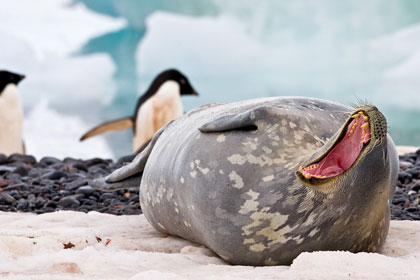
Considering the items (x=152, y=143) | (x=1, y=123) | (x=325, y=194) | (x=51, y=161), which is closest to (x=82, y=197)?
(x=152, y=143)

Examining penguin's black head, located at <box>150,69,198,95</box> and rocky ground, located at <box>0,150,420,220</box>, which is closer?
rocky ground, located at <box>0,150,420,220</box>

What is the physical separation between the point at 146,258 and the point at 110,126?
986cm

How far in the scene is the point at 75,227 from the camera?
11.8 feet

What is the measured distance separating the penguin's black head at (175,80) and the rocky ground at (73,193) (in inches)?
231

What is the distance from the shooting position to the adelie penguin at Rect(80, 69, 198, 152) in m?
11.3

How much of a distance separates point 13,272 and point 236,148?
39.4 inches

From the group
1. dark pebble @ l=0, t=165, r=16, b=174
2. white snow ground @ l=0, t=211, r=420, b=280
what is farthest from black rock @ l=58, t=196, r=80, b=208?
dark pebble @ l=0, t=165, r=16, b=174

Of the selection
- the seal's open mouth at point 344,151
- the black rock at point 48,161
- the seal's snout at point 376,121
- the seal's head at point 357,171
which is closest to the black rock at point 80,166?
the black rock at point 48,161

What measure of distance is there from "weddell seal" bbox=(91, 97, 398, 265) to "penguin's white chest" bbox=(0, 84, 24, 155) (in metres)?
8.45

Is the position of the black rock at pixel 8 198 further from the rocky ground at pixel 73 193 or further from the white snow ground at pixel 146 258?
the white snow ground at pixel 146 258

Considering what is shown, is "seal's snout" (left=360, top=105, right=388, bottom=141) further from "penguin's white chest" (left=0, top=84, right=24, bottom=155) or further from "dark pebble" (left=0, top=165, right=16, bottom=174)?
"penguin's white chest" (left=0, top=84, right=24, bottom=155)

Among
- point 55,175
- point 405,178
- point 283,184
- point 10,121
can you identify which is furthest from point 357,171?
point 10,121

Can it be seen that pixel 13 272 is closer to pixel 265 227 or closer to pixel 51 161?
pixel 265 227

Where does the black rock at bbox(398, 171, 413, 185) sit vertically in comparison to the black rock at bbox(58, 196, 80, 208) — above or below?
above
